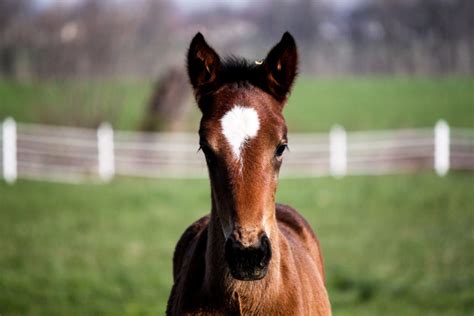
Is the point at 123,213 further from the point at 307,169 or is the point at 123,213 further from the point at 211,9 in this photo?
the point at 211,9

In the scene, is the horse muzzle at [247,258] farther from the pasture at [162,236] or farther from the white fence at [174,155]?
the white fence at [174,155]

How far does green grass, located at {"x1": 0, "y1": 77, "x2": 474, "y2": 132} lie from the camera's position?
25.7 metres

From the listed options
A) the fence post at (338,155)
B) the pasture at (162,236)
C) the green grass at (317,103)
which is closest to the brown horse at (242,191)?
the pasture at (162,236)

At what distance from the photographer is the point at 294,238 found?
526 cm

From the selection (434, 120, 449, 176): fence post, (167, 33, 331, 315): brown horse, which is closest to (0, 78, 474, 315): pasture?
(434, 120, 449, 176): fence post

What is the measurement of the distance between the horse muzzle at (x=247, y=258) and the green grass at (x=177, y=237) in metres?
6.80

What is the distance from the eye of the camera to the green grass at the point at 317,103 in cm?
2567

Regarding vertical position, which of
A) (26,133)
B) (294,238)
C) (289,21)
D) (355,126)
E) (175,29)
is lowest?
(294,238)

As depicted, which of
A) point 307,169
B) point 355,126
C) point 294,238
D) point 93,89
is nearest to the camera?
point 294,238

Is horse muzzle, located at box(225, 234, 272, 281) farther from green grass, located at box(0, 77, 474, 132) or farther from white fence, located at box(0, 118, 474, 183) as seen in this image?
green grass, located at box(0, 77, 474, 132)

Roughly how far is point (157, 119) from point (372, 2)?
1409cm

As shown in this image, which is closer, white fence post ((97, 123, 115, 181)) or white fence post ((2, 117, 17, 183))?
white fence post ((2, 117, 17, 183))

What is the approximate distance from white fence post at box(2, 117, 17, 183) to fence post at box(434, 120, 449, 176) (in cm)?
1217

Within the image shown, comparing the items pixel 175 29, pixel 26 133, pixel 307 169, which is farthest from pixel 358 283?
pixel 175 29
